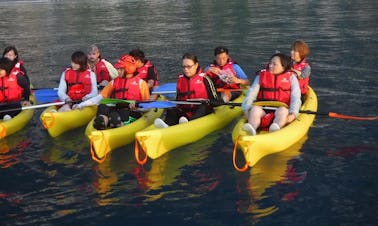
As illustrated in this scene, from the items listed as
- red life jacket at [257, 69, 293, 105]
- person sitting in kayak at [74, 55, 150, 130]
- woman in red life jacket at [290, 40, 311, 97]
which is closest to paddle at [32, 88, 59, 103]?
person sitting in kayak at [74, 55, 150, 130]

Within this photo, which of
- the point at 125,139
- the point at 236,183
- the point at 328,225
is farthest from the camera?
the point at 125,139

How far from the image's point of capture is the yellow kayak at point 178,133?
7.06 meters

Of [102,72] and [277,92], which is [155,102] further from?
[102,72]

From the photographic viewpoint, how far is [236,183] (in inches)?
257

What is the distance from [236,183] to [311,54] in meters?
11.2

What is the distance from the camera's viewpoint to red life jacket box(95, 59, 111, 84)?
1095 centimetres

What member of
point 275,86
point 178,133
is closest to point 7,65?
point 178,133

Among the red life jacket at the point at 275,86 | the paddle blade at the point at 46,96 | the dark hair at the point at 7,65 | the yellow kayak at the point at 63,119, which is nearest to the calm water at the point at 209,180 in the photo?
the yellow kayak at the point at 63,119

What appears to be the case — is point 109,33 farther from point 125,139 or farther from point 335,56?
point 125,139

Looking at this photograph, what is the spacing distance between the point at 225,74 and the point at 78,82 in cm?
278

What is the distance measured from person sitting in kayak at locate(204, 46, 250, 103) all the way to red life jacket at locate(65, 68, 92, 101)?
2359 millimetres

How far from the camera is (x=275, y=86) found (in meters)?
7.75

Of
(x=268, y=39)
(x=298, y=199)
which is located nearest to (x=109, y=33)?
(x=268, y=39)

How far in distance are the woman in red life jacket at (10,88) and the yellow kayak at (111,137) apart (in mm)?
1979
